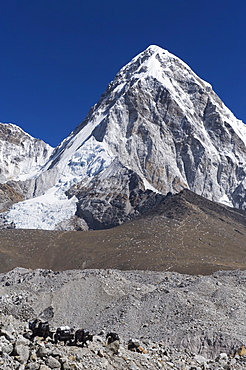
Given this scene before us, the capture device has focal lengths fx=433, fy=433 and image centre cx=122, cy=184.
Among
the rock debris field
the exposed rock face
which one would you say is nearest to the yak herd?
the rock debris field

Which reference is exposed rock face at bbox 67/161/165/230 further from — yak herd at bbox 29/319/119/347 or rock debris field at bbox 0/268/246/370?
yak herd at bbox 29/319/119/347

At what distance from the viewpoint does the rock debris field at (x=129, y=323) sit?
1352 centimetres

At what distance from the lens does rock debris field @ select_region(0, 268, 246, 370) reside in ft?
44.4

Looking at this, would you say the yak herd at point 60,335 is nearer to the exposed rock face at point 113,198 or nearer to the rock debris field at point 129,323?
the rock debris field at point 129,323

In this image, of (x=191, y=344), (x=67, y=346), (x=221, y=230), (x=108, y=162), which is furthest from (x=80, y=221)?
(x=67, y=346)

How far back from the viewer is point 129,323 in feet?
95.9

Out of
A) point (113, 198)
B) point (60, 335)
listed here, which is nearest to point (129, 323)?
point (60, 335)

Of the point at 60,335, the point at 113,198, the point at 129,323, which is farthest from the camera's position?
the point at 113,198

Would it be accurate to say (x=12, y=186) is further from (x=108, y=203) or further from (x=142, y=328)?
(x=142, y=328)

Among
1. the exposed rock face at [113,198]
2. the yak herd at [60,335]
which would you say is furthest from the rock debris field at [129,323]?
the exposed rock face at [113,198]

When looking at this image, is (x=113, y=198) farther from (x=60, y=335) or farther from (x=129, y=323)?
(x=60, y=335)

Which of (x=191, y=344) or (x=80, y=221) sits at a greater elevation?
(x=80, y=221)

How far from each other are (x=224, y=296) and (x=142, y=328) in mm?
8968

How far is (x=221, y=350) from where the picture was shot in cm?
2312
